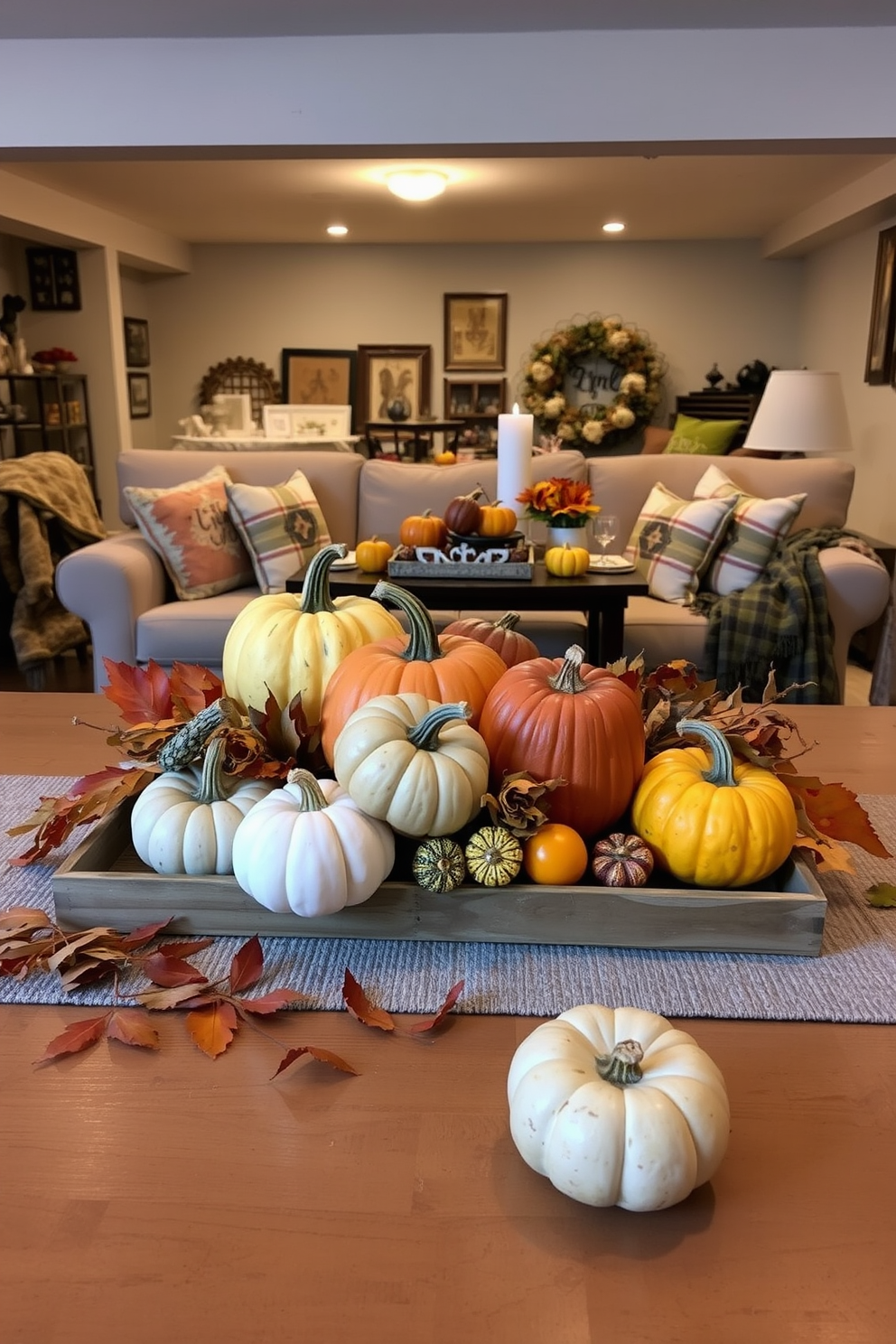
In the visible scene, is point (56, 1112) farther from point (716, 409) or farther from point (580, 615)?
point (716, 409)

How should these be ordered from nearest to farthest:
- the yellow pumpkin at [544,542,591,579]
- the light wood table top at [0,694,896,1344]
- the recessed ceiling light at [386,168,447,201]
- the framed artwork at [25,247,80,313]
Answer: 1. the light wood table top at [0,694,896,1344]
2. the yellow pumpkin at [544,542,591,579]
3. the recessed ceiling light at [386,168,447,201]
4. the framed artwork at [25,247,80,313]

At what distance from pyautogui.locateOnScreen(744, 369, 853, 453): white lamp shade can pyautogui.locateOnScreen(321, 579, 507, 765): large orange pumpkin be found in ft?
10.4

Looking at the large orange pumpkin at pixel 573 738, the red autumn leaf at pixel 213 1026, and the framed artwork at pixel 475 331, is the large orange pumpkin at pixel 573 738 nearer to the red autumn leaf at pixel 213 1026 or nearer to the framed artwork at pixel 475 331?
the red autumn leaf at pixel 213 1026

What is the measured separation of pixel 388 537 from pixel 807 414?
163cm

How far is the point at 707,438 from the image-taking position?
614 cm

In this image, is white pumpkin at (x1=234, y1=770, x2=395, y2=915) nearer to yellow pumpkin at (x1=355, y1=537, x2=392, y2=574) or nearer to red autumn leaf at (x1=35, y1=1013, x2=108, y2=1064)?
red autumn leaf at (x1=35, y1=1013, x2=108, y2=1064)

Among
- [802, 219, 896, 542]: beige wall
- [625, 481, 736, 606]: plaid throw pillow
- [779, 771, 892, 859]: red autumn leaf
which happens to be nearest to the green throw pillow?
[802, 219, 896, 542]: beige wall

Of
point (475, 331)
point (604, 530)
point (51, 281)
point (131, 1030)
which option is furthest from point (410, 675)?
point (475, 331)

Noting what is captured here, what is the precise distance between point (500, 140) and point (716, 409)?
3.97 metres

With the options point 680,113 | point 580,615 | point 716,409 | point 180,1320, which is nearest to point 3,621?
point 580,615

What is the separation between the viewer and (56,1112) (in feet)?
2.17

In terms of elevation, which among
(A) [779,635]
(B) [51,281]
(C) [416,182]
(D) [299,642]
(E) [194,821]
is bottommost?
(A) [779,635]

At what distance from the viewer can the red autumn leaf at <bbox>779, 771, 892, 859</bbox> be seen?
0.95m

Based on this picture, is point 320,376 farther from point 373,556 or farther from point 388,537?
point 373,556
